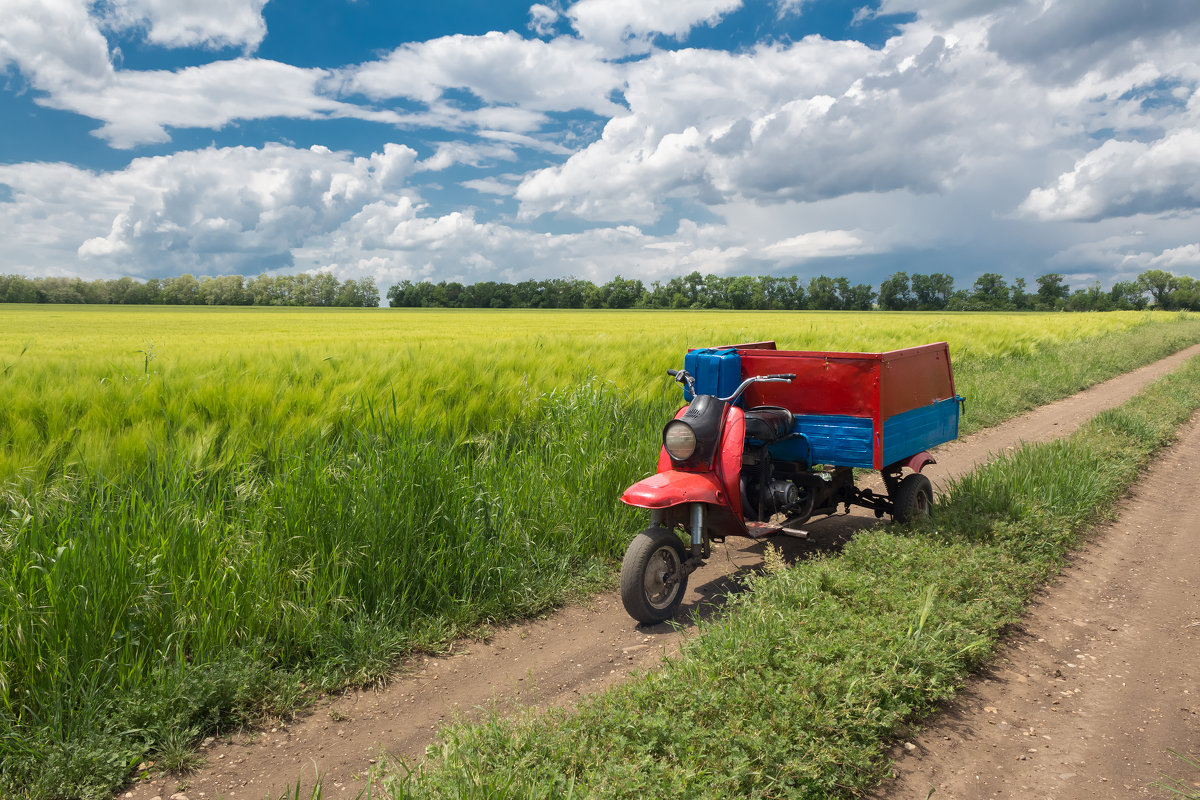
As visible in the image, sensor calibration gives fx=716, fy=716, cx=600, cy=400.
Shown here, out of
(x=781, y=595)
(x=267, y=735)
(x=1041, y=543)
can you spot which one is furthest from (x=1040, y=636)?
(x=267, y=735)

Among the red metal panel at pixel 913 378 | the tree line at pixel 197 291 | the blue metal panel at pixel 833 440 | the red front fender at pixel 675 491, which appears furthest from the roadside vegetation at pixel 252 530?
the tree line at pixel 197 291

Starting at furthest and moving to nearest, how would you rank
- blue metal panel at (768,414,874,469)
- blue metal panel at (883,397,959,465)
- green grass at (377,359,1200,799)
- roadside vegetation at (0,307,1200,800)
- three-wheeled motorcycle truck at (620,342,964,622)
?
blue metal panel at (883,397,959,465) < blue metal panel at (768,414,874,469) < three-wheeled motorcycle truck at (620,342,964,622) < roadside vegetation at (0,307,1200,800) < green grass at (377,359,1200,799)

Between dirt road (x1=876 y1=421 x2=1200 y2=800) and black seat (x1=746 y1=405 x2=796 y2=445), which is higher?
black seat (x1=746 y1=405 x2=796 y2=445)

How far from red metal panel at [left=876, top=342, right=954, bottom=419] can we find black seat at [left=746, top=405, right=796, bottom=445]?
2.23 feet

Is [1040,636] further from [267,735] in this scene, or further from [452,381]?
[452,381]

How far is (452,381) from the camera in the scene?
21.3ft

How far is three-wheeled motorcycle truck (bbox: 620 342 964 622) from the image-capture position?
178 inches

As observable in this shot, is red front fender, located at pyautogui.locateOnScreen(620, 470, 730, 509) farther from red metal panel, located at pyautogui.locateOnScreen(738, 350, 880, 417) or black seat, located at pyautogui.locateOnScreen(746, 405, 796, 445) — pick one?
red metal panel, located at pyautogui.locateOnScreen(738, 350, 880, 417)

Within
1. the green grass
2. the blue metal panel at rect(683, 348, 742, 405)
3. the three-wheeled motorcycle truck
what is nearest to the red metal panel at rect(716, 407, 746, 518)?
the three-wheeled motorcycle truck

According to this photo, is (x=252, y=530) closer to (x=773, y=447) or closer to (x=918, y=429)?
(x=773, y=447)

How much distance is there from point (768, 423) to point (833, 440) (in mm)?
582

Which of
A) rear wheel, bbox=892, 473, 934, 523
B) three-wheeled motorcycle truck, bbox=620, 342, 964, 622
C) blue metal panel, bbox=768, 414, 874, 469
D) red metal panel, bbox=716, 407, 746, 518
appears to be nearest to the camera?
three-wheeled motorcycle truck, bbox=620, 342, 964, 622

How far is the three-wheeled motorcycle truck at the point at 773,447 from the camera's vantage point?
452 cm

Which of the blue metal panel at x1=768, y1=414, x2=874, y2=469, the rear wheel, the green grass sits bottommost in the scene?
the green grass
